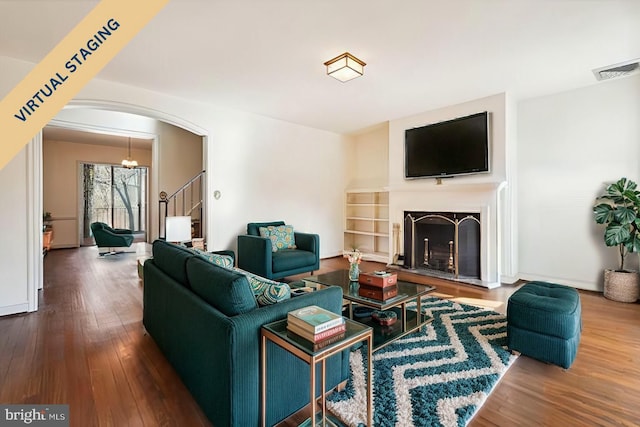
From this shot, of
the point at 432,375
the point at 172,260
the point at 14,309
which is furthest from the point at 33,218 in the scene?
the point at 432,375

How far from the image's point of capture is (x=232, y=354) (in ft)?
4.17

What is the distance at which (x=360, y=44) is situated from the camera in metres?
2.68

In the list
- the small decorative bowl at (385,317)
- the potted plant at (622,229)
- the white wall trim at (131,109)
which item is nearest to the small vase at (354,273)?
the small decorative bowl at (385,317)

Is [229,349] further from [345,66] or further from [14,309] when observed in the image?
[14,309]

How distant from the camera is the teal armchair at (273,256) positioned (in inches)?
152

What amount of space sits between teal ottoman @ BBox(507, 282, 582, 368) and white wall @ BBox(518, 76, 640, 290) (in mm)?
2117

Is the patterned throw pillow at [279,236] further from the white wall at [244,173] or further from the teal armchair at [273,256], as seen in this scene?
the white wall at [244,173]

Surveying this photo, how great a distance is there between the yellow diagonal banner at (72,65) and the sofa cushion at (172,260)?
41.6 inches

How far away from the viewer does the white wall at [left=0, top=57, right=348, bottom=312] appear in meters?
2.99

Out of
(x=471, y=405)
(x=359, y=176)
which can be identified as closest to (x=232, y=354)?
(x=471, y=405)

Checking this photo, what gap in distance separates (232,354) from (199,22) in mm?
2522

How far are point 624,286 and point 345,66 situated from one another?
398 centimetres

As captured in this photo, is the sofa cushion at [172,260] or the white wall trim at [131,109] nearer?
the sofa cushion at [172,260]

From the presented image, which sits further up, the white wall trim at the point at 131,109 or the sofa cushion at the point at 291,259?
the white wall trim at the point at 131,109
